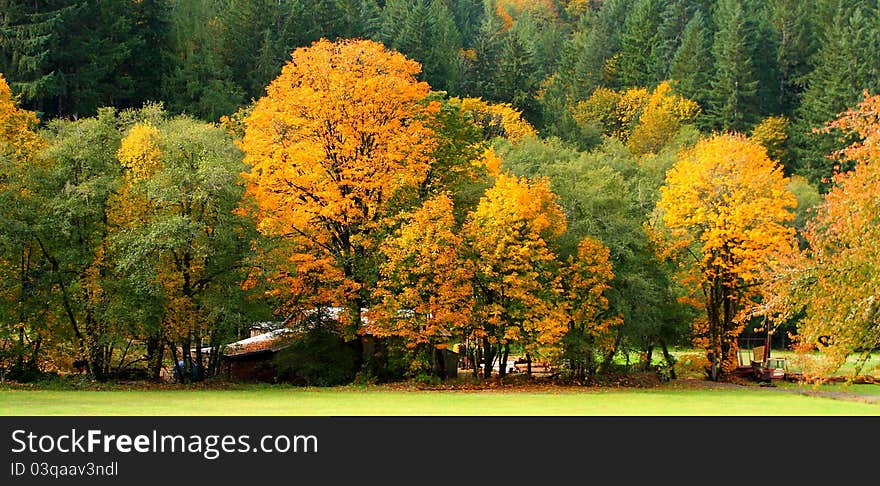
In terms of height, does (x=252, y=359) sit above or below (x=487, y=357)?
above

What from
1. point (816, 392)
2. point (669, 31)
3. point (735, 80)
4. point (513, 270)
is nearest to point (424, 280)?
point (513, 270)

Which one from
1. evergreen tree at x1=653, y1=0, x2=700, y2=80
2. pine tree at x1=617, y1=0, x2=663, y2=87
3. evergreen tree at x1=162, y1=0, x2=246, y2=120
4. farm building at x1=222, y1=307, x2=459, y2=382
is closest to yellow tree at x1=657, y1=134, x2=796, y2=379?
farm building at x1=222, y1=307, x2=459, y2=382

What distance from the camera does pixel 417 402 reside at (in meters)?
37.7

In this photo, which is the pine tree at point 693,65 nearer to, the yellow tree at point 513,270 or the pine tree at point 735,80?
the pine tree at point 735,80

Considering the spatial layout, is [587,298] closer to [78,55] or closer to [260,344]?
[260,344]

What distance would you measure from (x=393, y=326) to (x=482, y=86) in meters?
68.9

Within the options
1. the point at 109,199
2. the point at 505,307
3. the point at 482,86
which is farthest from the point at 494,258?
the point at 482,86

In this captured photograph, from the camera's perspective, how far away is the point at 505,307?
169 feet

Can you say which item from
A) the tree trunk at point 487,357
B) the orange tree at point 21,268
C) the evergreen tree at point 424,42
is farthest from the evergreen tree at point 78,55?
the tree trunk at point 487,357

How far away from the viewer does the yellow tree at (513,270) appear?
50.3 meters

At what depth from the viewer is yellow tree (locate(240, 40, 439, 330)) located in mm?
49594

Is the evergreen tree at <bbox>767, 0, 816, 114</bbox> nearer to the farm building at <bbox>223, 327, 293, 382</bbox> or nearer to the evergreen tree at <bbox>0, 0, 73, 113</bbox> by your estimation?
the evergreen tree at <bbox>0, 0, 73, 113</bbox>

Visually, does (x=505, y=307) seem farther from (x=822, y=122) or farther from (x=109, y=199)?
(x=822, y=122)

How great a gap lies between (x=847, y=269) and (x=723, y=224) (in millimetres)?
23382
